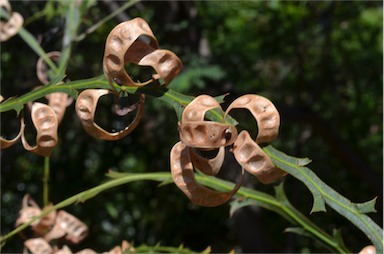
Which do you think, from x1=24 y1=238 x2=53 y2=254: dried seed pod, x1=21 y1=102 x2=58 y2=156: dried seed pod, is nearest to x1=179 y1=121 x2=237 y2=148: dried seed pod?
x1=21 y1=102 x2=58 y2=156: dried seed pod

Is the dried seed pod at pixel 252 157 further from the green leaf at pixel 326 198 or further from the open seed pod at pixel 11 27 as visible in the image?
the open seed pod at pixel 11 27

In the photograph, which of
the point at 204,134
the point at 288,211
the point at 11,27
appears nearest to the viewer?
the point at 204,134

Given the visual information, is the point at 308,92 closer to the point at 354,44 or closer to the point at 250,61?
the point at 354,44

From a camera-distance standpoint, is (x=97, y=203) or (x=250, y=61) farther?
(x=250, y=61)

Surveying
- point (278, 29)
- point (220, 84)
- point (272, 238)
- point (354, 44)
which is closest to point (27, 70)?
point (220, 84)

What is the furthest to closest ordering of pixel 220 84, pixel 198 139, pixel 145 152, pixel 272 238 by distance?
pixel 272 238 < pixel 145 152 < pixel 220 84 < pixel 198 139

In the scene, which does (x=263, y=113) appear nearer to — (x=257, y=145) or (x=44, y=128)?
(x=257, y=145)

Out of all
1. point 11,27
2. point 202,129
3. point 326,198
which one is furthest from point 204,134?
point 11,27

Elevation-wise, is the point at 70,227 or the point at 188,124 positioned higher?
the point at 188,124
